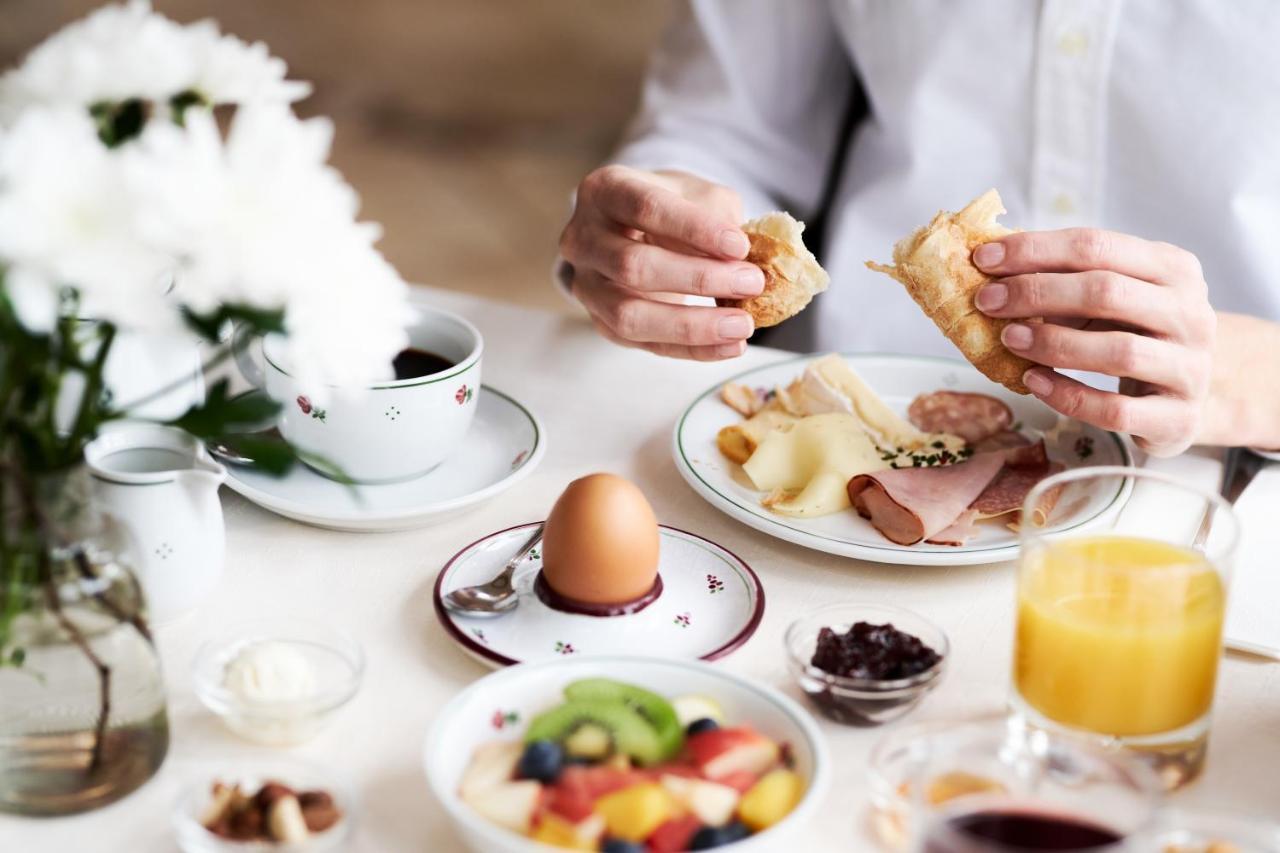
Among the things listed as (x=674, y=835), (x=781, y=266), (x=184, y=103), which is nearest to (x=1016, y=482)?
(x=781, y=266)

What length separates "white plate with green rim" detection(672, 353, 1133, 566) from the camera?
122 cm

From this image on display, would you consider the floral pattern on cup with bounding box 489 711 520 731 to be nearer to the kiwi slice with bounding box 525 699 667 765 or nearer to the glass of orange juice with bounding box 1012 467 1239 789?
the kiwi slice with bounding box 525 699 667 765

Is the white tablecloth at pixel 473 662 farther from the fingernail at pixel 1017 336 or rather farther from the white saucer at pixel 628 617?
the fingernail at pixel 1017 336

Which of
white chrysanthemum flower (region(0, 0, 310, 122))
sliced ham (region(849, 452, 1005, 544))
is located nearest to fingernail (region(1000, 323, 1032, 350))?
sliced ham (region(849, 452, 1005, 544))

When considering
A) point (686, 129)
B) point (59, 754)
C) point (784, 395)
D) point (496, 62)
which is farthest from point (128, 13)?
point (496, 62)

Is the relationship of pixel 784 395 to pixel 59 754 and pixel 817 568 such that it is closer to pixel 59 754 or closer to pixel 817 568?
pixel 817 568

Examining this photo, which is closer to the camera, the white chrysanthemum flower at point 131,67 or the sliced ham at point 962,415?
the white chrysanthemum flower at point 131,67

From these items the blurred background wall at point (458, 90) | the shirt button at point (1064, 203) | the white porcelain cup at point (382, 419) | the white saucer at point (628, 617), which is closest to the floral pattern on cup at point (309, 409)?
the white porcelain cup at point (382, 419)

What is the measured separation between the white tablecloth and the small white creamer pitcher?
0.14 feet

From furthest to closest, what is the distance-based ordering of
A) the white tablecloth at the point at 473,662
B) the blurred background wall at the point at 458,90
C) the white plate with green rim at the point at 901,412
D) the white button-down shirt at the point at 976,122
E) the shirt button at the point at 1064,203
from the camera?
the blurred background wall at the point at 458,90
the shirt button at the point at 1064,203
the white button-down shirt at the point at 976,122
the white plate with green rim at the point at 901,412
the white tablecloth at the point at 473,662

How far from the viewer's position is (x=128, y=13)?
83 cm

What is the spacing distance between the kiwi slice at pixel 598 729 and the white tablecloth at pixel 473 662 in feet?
0.33

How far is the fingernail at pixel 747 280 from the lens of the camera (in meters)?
1.37

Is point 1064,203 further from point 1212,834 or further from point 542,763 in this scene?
point 542,763
